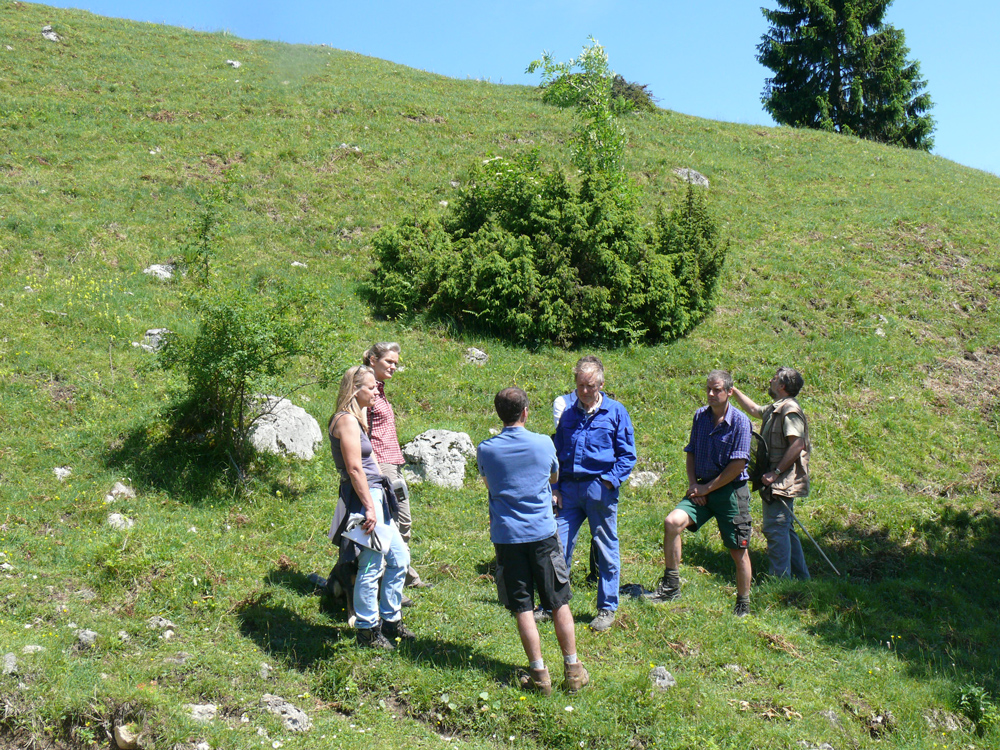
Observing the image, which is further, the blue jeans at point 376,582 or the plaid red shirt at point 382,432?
the plaid red shirt at point 382,432

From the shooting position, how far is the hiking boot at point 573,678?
4.39m

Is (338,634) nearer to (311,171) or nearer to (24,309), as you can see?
(24,309)

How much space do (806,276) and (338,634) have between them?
40.4 ft

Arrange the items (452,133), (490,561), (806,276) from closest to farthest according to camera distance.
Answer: (490,561), (806,276), (452,133)

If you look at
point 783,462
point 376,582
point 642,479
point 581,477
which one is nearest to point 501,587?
point 376,582

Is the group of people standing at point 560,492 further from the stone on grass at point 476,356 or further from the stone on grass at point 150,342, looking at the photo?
the stone on grass at point 476,356

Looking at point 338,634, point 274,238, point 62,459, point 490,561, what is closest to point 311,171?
point 274,238

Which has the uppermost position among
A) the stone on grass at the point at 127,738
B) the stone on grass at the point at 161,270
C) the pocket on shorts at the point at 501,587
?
the stone on grass at the point at 161,270

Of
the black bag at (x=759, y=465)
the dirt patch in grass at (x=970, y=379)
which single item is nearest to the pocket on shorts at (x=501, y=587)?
the black bag at (x=759, y=465)

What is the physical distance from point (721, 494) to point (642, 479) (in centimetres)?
297

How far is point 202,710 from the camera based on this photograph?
413cm

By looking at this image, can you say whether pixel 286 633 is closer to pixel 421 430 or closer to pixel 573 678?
pixel 573 678

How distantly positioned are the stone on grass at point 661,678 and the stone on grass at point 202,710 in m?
2.66

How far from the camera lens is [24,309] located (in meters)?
9.21
